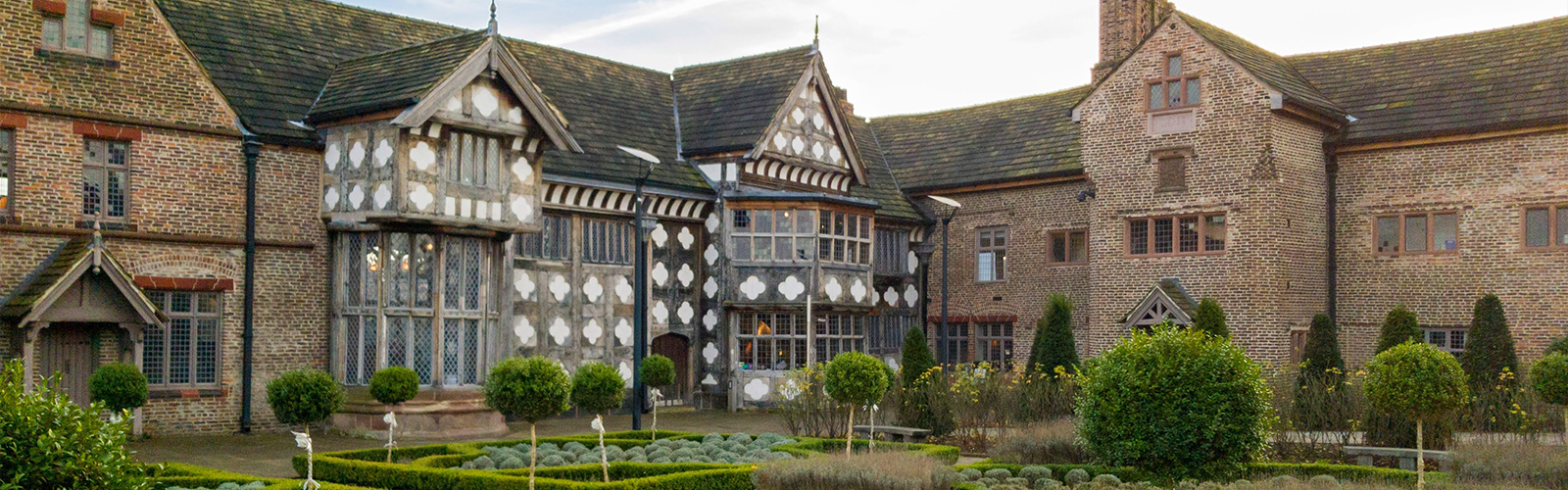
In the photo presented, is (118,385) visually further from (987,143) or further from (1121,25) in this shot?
(1121,25)

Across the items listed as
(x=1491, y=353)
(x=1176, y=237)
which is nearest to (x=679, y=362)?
(x=1176, y=237)

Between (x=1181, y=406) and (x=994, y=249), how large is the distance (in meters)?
20.0

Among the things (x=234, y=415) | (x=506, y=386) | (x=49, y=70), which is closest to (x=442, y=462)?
(x=506, y=386)

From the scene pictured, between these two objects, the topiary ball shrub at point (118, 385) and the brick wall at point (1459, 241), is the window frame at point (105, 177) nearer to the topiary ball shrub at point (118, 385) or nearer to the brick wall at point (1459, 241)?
the topiary ball shrub at point (118, 385)

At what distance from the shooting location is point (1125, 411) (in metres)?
15.0

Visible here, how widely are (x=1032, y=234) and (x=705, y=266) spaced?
810cm

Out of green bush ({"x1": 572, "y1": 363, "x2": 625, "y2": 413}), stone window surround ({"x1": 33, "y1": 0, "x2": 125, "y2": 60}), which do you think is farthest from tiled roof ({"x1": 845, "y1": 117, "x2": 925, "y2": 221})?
stone window surround ({"x1": 33, "y1": 0, "x2": 125, "y2": 60})

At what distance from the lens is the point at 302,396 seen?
62.3 feet

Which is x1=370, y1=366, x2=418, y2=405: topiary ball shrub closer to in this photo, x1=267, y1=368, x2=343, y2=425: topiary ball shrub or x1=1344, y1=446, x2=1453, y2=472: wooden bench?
x1=267, y1=368, x2=343, y2=425: topiary ball shrub

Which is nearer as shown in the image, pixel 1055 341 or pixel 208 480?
pixel 208 480

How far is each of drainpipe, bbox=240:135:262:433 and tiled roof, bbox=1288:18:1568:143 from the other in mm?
21404

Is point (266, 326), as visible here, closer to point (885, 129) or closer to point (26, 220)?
point (26, 220)

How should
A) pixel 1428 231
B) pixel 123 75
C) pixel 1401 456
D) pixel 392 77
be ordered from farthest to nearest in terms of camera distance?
pixel 1428 231, pixel 392 77, pixel 123 75, pixel 1401 456

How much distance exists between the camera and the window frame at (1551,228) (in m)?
26.8
